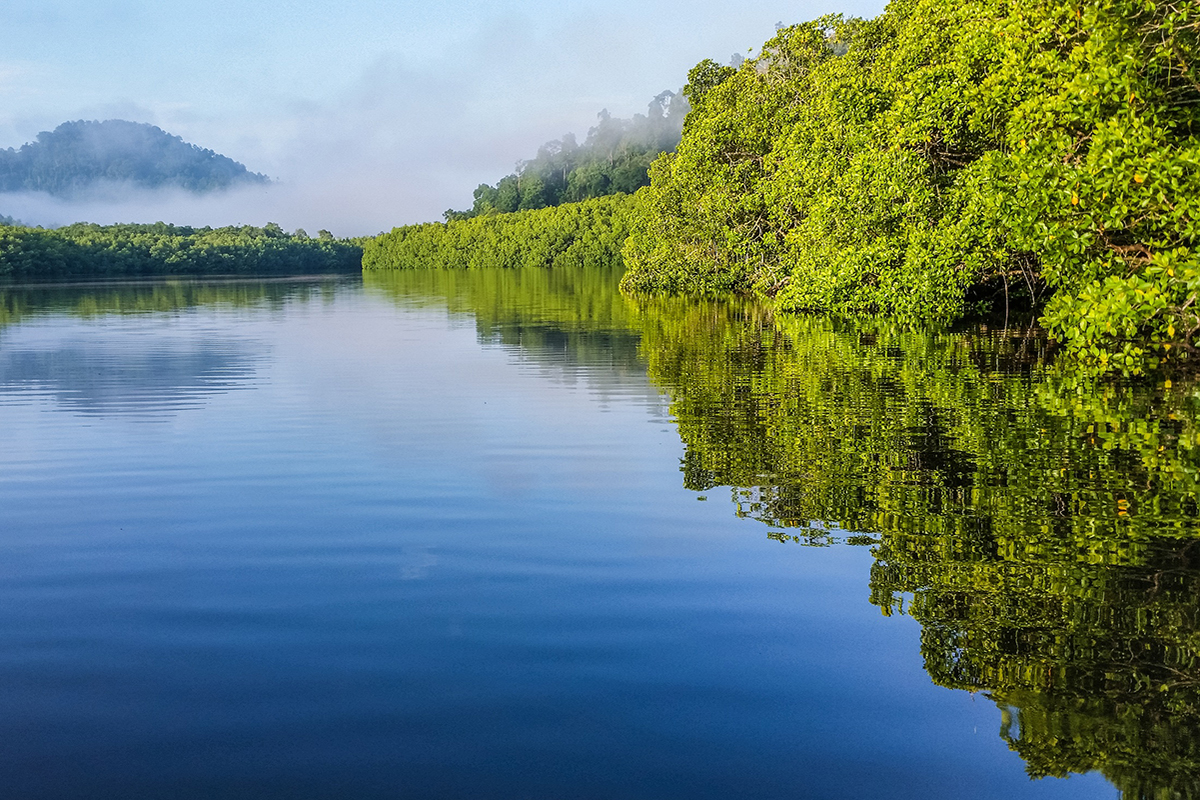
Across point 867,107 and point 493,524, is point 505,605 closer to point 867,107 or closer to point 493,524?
point 493,524

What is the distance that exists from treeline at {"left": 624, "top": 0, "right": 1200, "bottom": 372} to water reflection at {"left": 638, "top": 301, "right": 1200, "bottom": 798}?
218 centimetres

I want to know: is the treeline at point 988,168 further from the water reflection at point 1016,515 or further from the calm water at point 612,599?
the calm water at point 612,599

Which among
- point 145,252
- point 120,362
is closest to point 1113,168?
point 120,362

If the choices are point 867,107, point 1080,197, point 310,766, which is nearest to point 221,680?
point 310,766

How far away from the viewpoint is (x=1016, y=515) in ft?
30.4

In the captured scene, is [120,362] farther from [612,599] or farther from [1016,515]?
[1016,515]

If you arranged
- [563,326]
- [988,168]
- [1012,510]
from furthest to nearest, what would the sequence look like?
[563,326]
[988,168]
[1012,510]

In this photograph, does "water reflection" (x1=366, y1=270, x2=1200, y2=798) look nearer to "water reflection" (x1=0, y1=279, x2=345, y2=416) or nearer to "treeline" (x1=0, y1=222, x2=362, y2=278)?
"water reflection" (x1=0, y1=279, x2=345, y2=416)

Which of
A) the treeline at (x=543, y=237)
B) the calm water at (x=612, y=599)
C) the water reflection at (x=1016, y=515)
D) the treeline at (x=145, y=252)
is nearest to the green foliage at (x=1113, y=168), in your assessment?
the water reflection at (x=1016, y=515)

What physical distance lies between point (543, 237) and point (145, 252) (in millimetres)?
61413

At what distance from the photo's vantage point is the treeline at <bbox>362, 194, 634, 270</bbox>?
149625 mm

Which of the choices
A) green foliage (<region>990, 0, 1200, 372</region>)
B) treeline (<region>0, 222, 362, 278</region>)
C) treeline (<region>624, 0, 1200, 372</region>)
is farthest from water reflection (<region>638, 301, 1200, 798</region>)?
treeline (<region>0, 222, 362, 278</region>)

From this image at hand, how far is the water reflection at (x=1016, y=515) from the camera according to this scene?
17.8 feet

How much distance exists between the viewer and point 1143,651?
6094mm
